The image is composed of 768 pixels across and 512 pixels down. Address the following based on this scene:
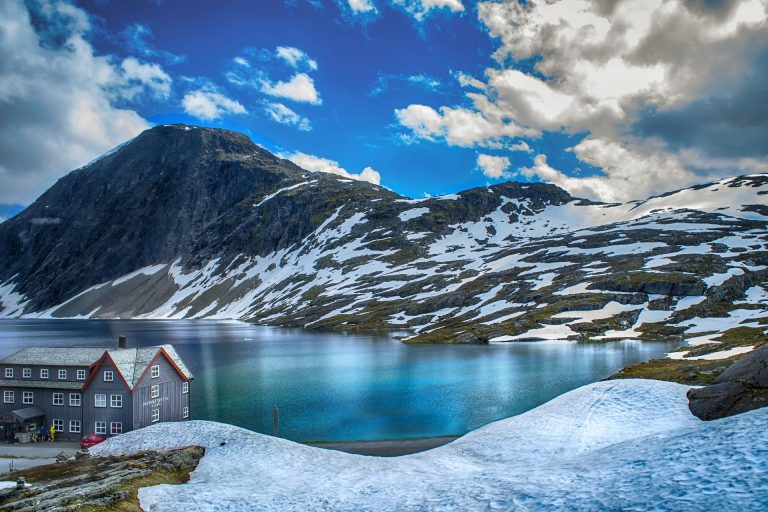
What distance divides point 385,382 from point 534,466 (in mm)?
49440

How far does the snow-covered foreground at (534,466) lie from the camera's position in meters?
16.4

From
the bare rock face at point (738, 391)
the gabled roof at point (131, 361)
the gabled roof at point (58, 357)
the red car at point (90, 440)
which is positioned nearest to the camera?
the bare rock face at point (738, 391)

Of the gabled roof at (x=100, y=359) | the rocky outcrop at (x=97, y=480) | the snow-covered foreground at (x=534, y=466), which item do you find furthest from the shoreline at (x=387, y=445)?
the gabled roof at (x=100, y=359)

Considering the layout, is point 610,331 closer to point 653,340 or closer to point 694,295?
point 653,340

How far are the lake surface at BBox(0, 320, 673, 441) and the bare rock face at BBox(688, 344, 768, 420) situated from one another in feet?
85.9

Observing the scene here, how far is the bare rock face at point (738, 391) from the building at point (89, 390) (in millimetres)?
47887

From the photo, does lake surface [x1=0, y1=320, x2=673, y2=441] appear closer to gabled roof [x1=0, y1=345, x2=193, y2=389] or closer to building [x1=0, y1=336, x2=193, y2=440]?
building [x1=0, y1=336, x2=193, y2=440]

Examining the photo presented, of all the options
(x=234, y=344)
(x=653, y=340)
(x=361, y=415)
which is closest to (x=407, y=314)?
(x=234, y=344)

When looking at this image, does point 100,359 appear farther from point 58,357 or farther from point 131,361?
point 58,357

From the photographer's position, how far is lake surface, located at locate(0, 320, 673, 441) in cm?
5253

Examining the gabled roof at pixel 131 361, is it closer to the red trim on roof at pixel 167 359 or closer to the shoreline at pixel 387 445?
the red trim on roof at pixel 167 359

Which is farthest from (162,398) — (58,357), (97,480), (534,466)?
(534,466)

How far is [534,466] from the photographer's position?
79.7ft

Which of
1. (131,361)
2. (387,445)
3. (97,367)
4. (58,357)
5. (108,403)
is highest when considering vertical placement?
(58,357)
